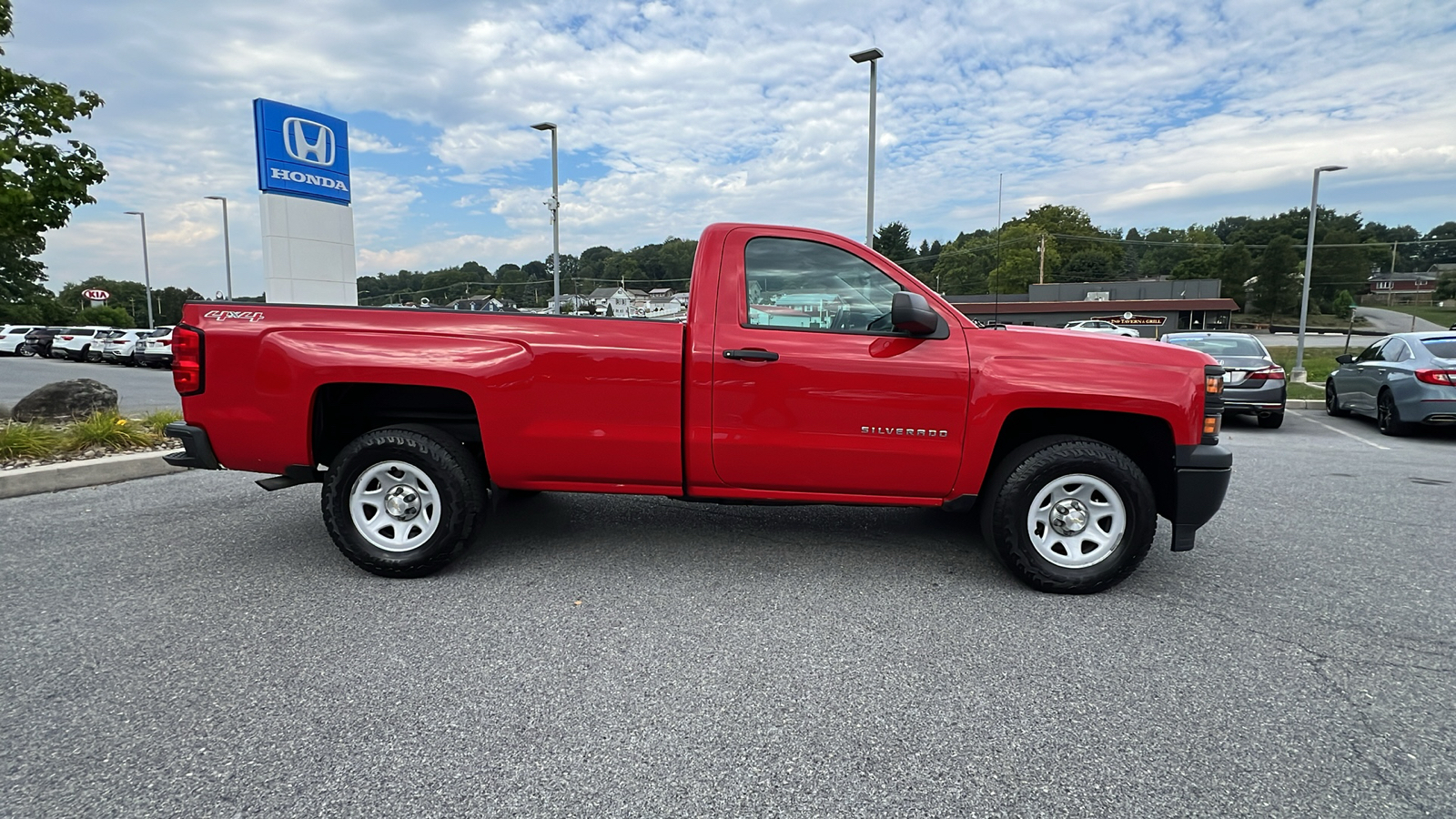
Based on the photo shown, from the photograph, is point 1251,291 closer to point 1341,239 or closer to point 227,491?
point 1341,239

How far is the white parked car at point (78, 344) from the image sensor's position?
1262 inches

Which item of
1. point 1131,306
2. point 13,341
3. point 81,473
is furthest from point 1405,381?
point 1131,306

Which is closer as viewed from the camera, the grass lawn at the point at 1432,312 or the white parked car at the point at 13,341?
the white parked car at the point at 13,341

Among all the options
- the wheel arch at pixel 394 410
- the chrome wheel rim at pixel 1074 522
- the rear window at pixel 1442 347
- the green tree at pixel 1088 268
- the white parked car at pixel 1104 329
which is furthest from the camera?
the green tree at pixel 1088 268

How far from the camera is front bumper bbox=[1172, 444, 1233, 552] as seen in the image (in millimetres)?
3828

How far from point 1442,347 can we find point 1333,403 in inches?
118

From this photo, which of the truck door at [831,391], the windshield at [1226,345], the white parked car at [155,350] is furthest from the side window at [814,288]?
the white parked car at [155,350]

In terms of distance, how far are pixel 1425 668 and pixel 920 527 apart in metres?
2.53

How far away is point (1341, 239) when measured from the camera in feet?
324

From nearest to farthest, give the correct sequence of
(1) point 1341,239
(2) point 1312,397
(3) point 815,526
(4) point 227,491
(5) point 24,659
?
(5) point 24,659, (3) point 815,526, (4) point 227,491, (2) point 1312,397, (1) point 1341,239

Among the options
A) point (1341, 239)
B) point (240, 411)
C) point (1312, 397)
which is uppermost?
point (1341, 239)

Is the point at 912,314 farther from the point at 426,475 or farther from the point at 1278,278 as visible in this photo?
the point at 1278,278

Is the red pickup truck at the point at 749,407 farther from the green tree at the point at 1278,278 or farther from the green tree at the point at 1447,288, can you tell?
the green tree at the point at 1447,288

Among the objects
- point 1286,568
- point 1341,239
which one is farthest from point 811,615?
point 1341,239
